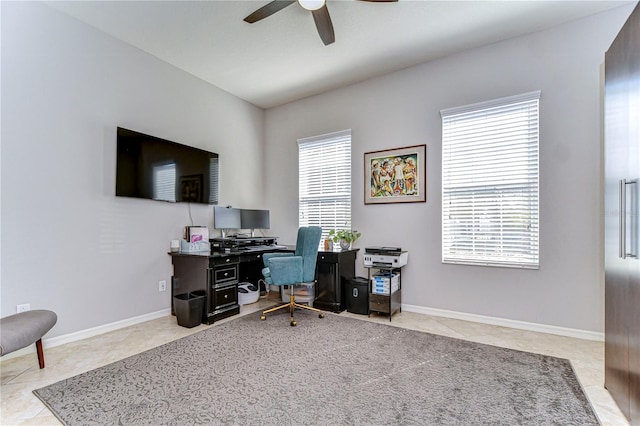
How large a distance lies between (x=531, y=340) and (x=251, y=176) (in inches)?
166

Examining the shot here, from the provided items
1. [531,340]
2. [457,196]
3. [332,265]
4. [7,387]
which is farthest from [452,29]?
[7,387]

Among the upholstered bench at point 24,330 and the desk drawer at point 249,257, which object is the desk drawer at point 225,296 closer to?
the desk drawer at point 249,257

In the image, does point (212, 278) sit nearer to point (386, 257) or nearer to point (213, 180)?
point (213, 180)

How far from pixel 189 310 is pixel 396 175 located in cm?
293

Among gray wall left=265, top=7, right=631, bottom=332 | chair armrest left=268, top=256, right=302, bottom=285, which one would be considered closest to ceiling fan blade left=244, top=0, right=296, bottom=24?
gray wall left=265, top=7, right=631, bottom=332

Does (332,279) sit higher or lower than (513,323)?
higher

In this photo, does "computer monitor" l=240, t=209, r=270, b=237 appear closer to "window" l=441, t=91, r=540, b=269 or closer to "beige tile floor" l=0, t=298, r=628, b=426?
"beige tile floor" l=0, t=298, r=628, b=426

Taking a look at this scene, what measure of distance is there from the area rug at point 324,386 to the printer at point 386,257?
2.98ft

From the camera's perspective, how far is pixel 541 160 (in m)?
3.19

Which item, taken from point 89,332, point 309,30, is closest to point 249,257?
point 89,332

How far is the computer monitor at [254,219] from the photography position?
4.67 metres

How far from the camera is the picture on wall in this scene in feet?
12.7

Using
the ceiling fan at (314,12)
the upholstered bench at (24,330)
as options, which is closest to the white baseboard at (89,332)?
the upholstered bench at (24,330)

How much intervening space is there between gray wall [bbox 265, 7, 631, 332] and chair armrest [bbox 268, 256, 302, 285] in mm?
1218
